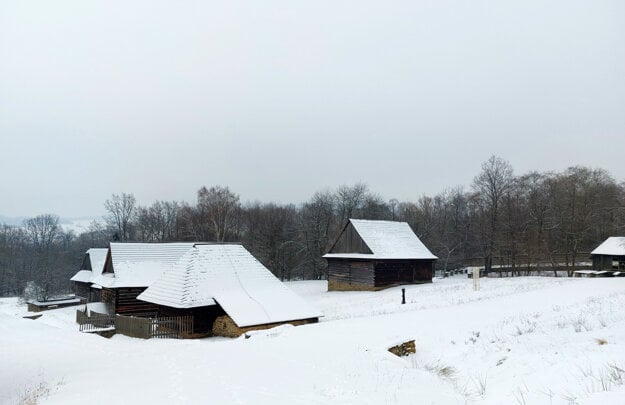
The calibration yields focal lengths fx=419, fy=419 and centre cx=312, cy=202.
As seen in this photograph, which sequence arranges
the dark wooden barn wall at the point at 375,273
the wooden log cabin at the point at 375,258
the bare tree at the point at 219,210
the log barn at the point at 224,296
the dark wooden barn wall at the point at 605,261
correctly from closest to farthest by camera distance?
the log barn at the point at 224,296 → the dark wooden barn wall at the point at 375,273 → the wooden log cabin at the point at 375,258 → the dark wooden barn wall at the point at 605,261 → the bare tree at the point at 219,210

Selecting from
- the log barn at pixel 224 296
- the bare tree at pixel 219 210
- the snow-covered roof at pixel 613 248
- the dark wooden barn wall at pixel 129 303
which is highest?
the bare tree at pixel 219 210

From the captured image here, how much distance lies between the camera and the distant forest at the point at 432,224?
4909cm

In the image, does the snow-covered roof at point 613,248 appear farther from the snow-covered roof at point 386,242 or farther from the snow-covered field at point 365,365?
the snow-covered field at point 365,365

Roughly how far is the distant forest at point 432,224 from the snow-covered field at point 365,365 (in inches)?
1150

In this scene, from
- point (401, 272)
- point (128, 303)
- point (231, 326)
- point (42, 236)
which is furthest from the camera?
point (42, 236)

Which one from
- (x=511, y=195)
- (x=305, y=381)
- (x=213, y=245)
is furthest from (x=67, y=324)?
(x=511, y=195)

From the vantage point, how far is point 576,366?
788 cm

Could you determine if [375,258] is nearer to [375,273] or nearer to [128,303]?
[375,273]

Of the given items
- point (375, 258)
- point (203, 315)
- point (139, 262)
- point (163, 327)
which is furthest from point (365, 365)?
point (375, 258)

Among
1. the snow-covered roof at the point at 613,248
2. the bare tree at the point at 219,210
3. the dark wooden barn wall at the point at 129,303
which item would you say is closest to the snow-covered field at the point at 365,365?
the dark wooden barn wall at the point at 129,303

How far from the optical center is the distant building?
129 feet

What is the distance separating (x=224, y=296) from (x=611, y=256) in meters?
38.3

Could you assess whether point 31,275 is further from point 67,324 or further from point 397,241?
point 397,241

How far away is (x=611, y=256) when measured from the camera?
4028 centimetres
